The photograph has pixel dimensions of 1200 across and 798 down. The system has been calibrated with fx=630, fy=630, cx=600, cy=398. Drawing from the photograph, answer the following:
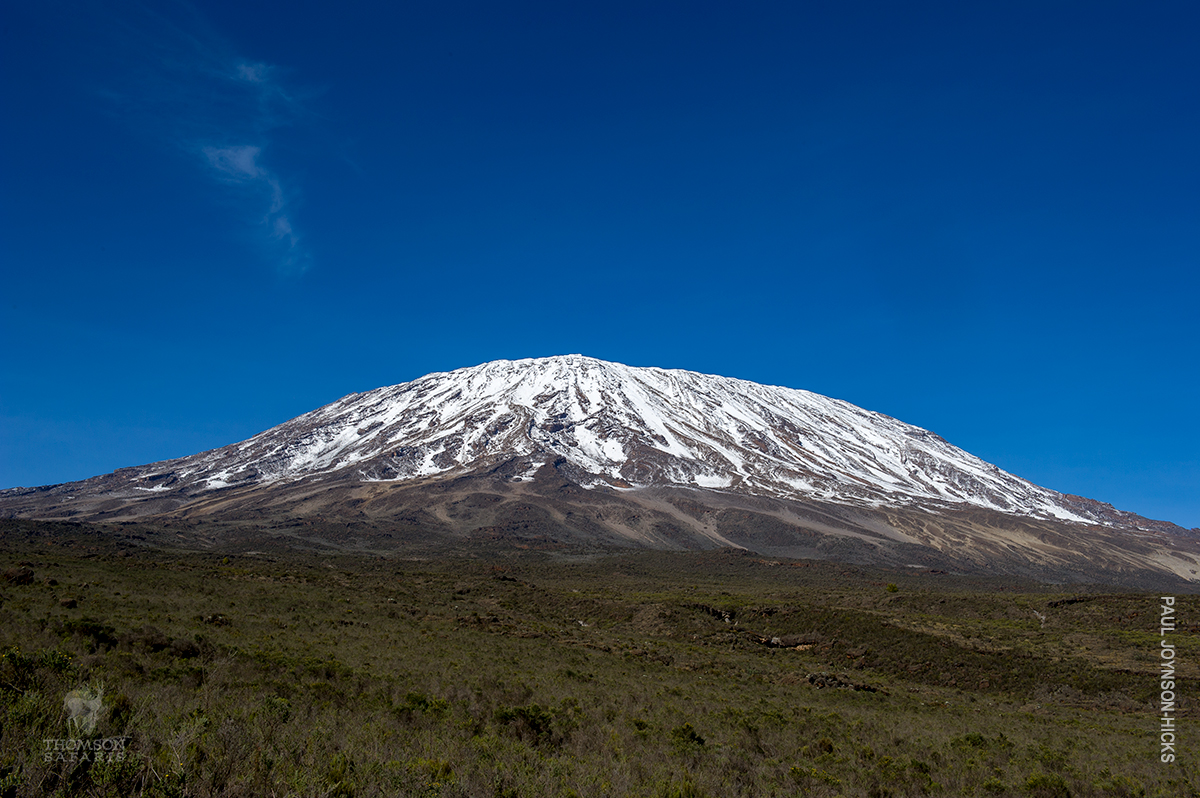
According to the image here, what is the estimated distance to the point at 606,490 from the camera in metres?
149

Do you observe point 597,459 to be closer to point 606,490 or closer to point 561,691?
point 606,490

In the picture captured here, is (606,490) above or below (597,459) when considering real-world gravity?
below

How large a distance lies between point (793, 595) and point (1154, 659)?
82.7ft

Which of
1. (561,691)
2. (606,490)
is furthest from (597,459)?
(561,691)

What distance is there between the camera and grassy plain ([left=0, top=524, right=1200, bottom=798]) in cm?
627

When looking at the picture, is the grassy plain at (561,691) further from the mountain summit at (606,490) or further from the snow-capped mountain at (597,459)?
the snow-capped mountain at (597,459)

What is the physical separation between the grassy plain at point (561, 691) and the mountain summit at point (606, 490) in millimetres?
77351

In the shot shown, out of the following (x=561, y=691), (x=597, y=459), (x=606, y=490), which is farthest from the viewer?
(x=597, y=459)

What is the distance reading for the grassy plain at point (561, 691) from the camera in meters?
6.27

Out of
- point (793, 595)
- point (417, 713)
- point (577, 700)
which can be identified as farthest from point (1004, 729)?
point (793, 595)

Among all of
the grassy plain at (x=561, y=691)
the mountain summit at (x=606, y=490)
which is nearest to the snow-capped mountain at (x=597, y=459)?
the mountain summit at (x=606, y=490)

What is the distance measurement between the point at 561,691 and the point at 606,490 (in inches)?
5272

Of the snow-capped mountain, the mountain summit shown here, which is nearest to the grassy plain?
the mountain summit

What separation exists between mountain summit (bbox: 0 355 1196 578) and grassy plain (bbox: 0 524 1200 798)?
77.4 metres
